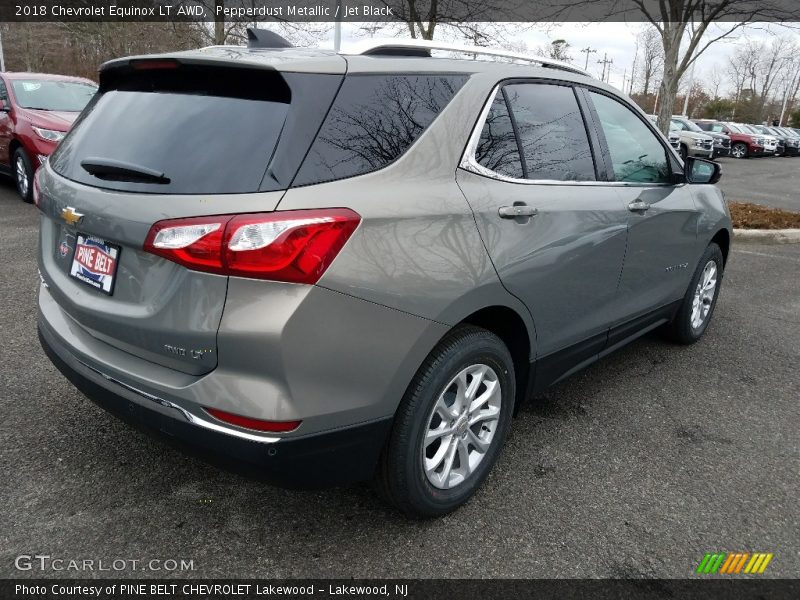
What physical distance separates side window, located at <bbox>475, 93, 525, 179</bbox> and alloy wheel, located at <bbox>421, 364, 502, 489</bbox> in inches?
30.9

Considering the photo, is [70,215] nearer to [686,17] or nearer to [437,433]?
[437,433]

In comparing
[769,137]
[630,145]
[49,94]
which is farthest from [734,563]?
[769,137]

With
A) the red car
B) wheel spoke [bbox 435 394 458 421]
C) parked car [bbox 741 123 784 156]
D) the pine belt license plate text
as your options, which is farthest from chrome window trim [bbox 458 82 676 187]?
parked car [bbox 741 123 784 156]

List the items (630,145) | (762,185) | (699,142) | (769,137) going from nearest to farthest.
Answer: (630,145) → (762,185) → (699,142) → (769,137)

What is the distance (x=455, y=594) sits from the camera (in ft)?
6.88

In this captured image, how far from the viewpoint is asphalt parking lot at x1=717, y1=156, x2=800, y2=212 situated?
543 inches

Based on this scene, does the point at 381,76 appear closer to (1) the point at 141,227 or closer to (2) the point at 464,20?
(1) the point at 141,227

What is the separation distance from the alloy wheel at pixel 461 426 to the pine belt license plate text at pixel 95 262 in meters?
1.19

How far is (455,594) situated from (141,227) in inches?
61.1

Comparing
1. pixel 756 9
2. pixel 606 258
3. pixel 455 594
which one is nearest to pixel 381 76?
pixel 606 258

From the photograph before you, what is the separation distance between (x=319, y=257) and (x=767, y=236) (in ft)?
28.8

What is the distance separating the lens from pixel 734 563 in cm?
232

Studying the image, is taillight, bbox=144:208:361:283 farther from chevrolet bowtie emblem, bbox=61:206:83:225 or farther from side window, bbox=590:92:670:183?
side window, bbox=590:92:670:183

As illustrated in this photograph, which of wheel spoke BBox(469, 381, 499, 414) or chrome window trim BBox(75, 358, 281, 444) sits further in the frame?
wheel spoke BBox(469, 381, 499, 414)
